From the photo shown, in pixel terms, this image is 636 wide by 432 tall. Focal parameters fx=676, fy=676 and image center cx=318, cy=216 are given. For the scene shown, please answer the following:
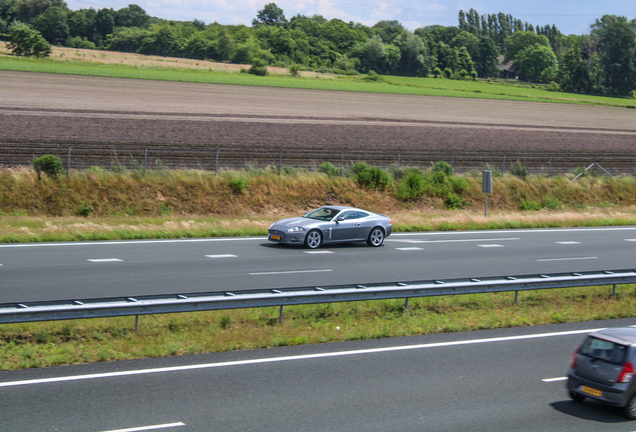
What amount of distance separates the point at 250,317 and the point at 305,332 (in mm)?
1166

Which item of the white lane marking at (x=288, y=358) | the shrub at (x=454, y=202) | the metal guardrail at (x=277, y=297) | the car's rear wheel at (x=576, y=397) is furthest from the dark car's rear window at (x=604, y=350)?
the shrub at (x=454, y=202)

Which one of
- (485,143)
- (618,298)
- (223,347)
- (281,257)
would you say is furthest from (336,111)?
(223,347)

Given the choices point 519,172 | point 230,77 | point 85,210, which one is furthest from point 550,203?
point 230,77

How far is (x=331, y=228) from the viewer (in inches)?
848

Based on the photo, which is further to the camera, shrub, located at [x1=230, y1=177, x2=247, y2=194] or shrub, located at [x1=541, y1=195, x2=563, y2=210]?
shrub, located at [x1=541, y1=195, x2=563, y2=210]

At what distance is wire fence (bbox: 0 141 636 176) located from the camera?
31.4 metres

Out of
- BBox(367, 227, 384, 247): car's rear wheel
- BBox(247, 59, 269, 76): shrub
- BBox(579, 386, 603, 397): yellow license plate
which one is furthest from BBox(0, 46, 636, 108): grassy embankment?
BBox(579, 386, 603, 397): yellow license plate

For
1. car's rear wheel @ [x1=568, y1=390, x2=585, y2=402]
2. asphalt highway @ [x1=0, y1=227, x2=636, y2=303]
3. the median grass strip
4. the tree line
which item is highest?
the tree line

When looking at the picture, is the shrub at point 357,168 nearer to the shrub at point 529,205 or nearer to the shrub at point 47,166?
the shrub at point 529,205

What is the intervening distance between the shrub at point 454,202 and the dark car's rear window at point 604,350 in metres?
27.4

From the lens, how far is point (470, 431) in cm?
693

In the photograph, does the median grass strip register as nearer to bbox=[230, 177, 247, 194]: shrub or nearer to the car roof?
the car roof

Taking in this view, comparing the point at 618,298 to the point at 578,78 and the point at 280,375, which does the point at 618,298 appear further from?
the point at 578,78

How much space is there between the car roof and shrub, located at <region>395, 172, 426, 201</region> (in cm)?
2632
